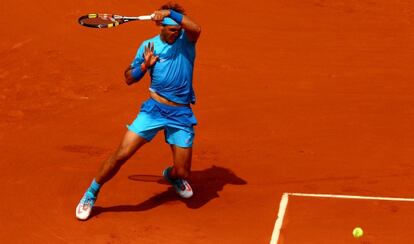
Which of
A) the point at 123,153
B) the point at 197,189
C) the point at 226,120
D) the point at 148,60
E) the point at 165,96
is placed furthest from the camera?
the point at 226,120

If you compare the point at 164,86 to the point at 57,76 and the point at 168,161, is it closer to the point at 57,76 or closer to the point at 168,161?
the point at 168,161

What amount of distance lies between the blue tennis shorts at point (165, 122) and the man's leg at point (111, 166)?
100mm

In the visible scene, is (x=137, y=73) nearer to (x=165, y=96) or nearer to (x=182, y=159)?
(x=165, y=96)

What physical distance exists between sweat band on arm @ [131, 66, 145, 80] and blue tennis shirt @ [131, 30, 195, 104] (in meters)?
0.15

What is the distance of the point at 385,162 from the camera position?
37.1ft

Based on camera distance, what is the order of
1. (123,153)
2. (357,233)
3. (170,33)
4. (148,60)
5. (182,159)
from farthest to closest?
1. (182,159)
2. (123,153)
3. (170,33)
4. (148,60)
5. (357,233)

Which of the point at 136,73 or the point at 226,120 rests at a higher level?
the point at 136,73

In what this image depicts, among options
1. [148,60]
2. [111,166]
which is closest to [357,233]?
[111,166]

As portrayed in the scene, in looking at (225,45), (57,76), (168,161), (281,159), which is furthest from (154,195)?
(225,45)

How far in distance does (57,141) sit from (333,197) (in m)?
4.24

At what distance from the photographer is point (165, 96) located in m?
9.59

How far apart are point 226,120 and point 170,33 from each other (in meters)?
3.68

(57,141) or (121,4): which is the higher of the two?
(121,4)

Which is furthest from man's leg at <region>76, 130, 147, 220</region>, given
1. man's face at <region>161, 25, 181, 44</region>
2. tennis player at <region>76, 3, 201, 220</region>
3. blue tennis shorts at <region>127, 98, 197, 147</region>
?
man's face at <region>161, 25, 181, 44</region>
